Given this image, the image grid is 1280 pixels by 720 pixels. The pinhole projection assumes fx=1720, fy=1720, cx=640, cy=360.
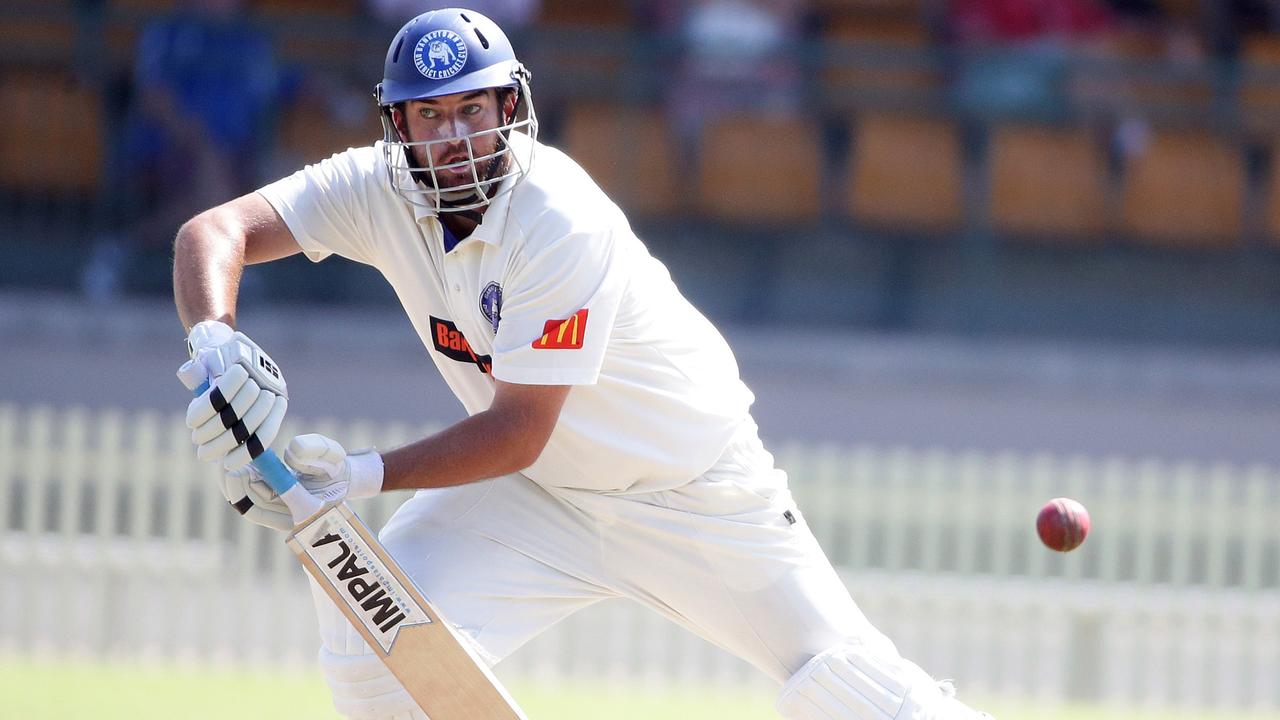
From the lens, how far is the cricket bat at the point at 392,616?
330 cm

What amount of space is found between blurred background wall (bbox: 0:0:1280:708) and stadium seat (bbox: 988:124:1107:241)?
14 millimetres

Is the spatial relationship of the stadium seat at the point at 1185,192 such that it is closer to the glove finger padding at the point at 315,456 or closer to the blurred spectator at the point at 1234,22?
the blurred spectator at the point at 1234,22

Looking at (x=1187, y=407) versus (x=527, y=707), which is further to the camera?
(x=1187, y=407)

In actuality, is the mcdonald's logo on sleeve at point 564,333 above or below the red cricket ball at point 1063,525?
above

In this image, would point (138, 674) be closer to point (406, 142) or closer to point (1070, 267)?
point (406, 142)

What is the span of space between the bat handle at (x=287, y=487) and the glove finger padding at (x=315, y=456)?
0.8 inches

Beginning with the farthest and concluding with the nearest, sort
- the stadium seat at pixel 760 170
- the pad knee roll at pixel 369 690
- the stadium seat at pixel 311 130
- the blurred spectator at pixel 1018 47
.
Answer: the stadium seat at pixel 760 170 < the blurred spectator at pixel 1018 47 < the stadium seat at pixel 311 130 < the pad knee roll at pixel 369 690

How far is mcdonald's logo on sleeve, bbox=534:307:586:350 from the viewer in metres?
3.19

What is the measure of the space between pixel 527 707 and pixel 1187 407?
4201 mm

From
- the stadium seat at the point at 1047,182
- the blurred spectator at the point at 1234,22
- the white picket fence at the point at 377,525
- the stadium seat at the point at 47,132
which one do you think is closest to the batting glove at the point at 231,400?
the white picket fence at the point at 377,525

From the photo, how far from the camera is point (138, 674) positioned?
6.25 metres

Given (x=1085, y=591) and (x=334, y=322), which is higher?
(x=334, y=322)

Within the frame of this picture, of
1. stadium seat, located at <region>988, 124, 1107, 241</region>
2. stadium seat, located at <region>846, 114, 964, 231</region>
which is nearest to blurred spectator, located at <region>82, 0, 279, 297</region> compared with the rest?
stadium seat, located at <region>846, 114, 964, 231</region>

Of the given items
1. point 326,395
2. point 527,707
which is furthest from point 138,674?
point 326,395
